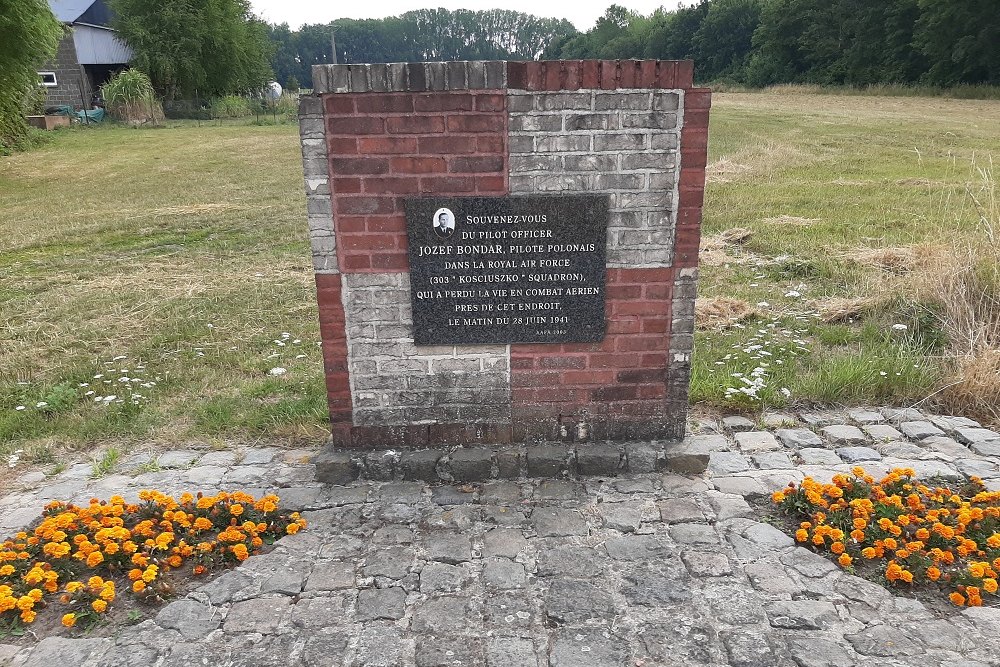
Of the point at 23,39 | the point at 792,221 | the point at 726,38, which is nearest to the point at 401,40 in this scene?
the point at 726,38

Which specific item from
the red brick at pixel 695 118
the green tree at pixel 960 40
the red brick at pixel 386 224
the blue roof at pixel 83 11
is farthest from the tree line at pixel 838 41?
the blue roof at pixel 83 11

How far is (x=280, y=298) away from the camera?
7.37m

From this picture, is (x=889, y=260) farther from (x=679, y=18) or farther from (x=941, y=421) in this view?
(x=679, y=18)

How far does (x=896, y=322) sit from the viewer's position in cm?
582

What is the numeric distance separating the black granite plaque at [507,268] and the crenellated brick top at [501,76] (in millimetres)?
532

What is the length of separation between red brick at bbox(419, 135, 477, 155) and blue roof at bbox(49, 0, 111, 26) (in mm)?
44610

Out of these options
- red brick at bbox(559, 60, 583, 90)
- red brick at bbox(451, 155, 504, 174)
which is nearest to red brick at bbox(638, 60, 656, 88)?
red brick at bbox(559, 60, 583, 90)

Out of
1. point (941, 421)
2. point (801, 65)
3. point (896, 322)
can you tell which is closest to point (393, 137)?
point (941, 421)

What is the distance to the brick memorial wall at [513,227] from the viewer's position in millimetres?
3420

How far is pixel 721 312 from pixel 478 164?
3.62 meters

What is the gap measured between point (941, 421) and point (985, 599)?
182 cm

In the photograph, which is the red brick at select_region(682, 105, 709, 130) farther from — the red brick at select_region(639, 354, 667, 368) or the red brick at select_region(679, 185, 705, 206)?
the red brick at select_region(639, 354, 667, 368)

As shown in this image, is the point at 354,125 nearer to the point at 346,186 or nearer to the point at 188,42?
the point at 346,186

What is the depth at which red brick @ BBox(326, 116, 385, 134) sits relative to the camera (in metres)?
3.43
